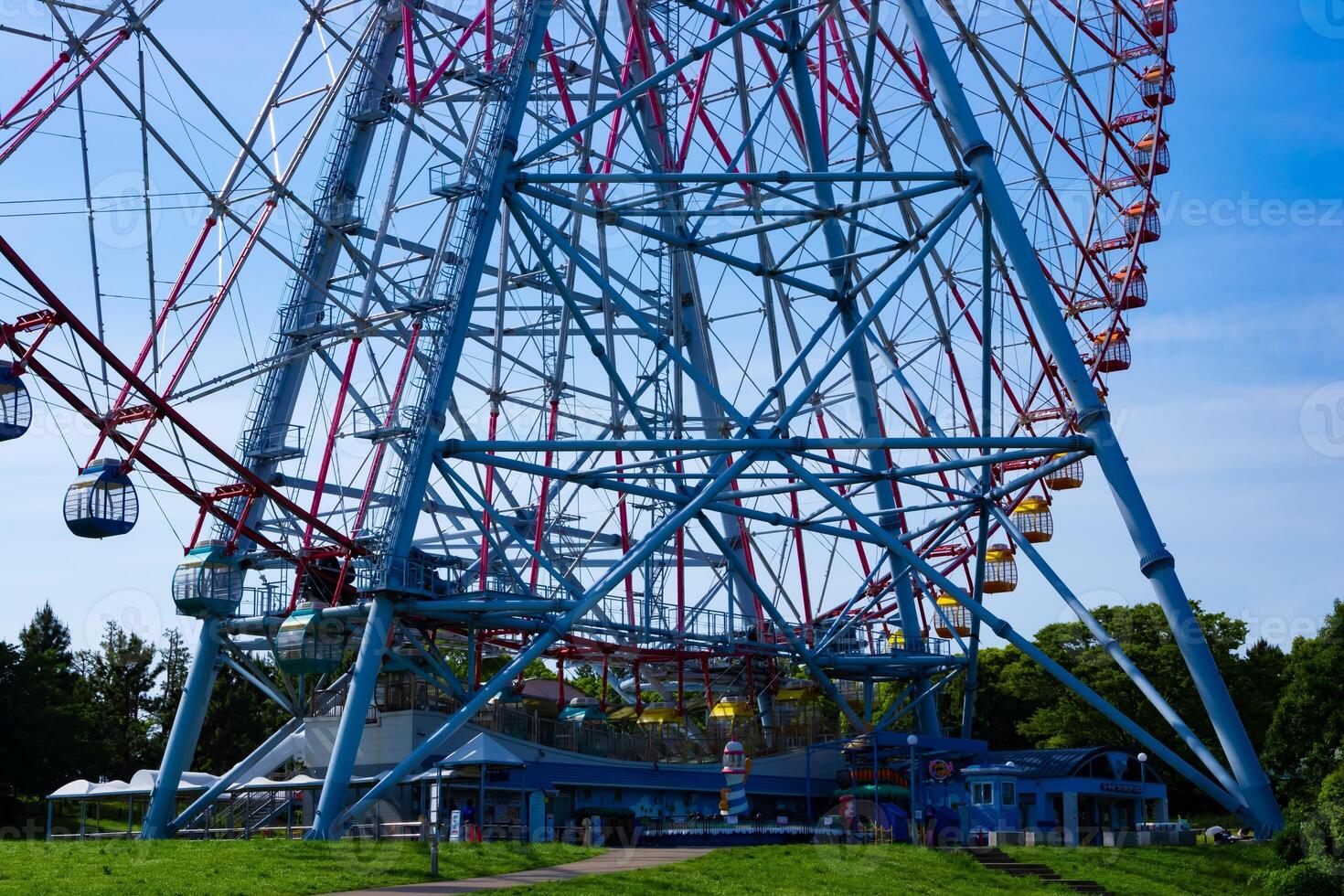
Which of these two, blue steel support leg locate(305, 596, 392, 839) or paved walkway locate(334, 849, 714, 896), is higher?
blue steel support leg locate(305, 596, 392, 839)

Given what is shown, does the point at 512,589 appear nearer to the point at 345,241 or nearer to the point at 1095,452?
the point at 345,241

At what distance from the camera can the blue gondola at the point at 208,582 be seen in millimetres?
37125

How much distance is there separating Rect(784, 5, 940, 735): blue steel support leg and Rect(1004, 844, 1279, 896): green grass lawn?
11.1 meters

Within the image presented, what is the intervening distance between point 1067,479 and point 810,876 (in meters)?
26.1

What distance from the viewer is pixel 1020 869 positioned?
99.3 feet

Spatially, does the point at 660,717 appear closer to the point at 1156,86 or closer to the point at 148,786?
the point at 148,786

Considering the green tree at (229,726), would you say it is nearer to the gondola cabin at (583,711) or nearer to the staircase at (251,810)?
the gondola cabin at (583,711)

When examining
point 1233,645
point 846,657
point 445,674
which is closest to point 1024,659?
point 1233,645

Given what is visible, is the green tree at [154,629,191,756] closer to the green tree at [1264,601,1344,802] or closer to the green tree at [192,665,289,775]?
the green tree at [192,665,289,775]

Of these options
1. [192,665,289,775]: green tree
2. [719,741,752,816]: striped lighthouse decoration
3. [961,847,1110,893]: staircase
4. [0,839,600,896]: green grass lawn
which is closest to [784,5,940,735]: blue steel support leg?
[719,741,752,816]: striped lighthouse decoration

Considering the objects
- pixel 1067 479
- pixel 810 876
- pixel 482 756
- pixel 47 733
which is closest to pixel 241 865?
pixel 482 756

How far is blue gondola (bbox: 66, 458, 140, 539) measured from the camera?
31.4 meters

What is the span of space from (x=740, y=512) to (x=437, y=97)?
14.5 meters

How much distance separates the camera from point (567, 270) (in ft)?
138
